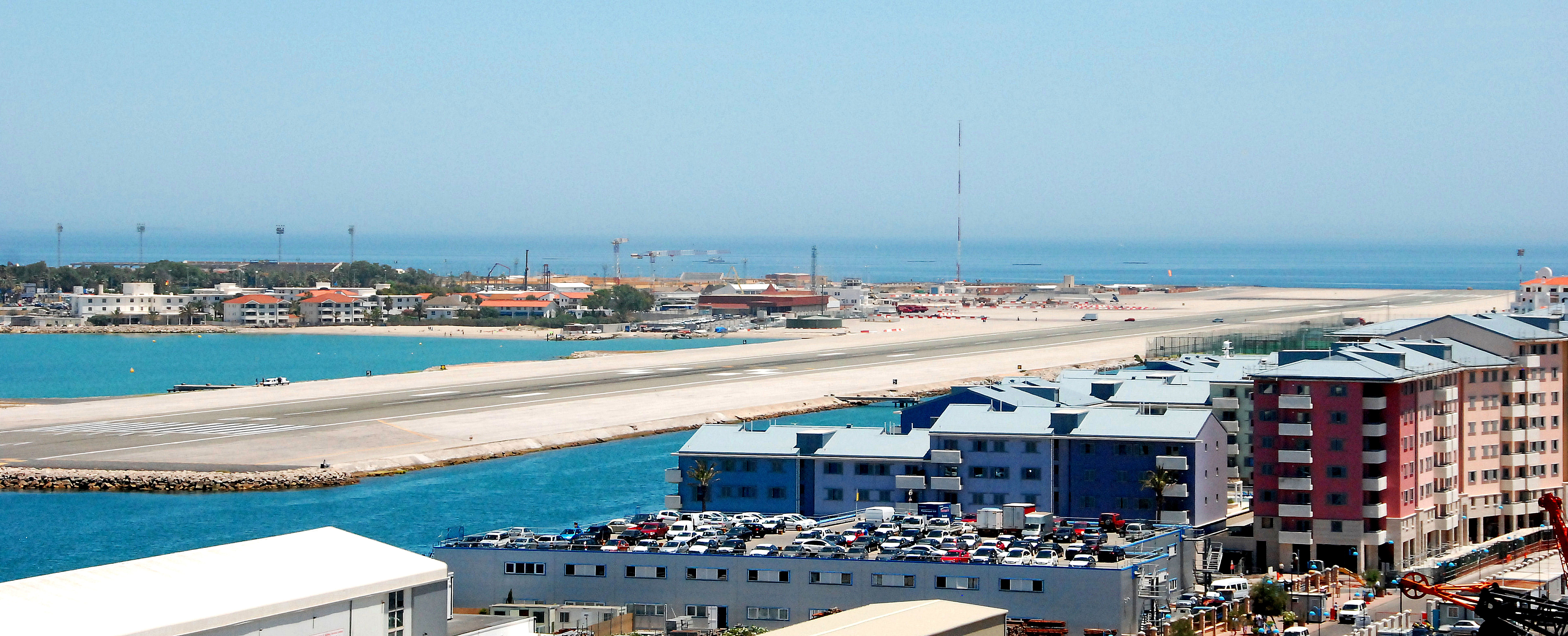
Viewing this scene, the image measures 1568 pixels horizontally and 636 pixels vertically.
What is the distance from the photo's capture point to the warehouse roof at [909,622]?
22.6m

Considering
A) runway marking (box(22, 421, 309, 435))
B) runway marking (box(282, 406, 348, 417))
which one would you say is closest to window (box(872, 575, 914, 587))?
runway marking (box(22, 421, 309, 435))

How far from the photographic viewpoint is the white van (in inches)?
1275

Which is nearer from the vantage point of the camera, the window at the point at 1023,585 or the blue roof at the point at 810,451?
the window at the point at 1023,585

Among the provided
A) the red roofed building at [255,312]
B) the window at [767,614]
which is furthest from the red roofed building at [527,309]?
the window at [767,614]

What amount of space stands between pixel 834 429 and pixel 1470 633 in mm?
18545

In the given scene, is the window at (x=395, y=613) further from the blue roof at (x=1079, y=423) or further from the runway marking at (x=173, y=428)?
the runway marking at (x=173, y=428)

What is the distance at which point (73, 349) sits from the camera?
12188 cm

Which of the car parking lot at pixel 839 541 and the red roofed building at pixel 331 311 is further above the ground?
the red roofed building at pixel 331 311

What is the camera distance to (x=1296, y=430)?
125 feet

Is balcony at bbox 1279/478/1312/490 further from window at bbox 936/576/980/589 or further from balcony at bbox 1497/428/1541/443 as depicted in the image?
window at bbox 936/576/980/589

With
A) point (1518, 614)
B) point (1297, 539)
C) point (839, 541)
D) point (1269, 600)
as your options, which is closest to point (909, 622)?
point (1518, 614)

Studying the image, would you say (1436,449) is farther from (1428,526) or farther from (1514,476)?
(1514,476)

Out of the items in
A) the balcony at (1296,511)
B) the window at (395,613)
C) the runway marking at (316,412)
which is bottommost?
the runway marking at (316,412)

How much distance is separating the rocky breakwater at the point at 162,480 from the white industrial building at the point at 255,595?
30.5 meters
